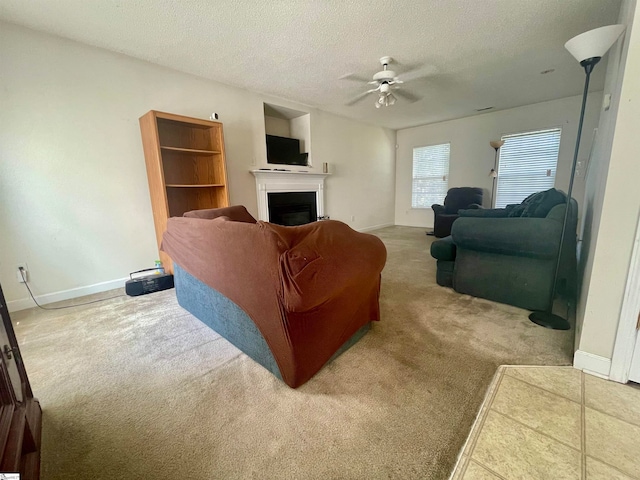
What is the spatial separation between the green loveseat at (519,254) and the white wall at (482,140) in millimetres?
3304

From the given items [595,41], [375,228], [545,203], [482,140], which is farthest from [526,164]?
[595,41]

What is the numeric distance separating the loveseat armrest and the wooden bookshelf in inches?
105

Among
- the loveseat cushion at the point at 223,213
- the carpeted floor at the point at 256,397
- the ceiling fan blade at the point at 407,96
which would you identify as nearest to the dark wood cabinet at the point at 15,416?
the carpeted floor at the point at 256,397

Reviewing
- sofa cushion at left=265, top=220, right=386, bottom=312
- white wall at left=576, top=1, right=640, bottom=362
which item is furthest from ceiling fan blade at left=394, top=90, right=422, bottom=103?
sofa cushion at left=265, top=220, right=386, bottom=312

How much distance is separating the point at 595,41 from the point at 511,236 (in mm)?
1224

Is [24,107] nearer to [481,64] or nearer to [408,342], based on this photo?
[408,342]

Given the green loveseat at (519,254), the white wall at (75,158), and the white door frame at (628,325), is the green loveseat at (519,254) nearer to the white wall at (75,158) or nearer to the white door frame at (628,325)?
the white door frame at (628,325)

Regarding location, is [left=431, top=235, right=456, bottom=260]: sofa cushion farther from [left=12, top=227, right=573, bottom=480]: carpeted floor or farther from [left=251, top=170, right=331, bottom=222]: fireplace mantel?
[left=251, top=170, right=331, bottom=222]: fireplace mantel

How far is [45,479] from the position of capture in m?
Answer: 0.89

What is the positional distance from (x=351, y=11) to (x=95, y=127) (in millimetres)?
2674

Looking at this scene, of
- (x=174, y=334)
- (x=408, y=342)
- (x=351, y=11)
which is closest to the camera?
(x=408, y=342)

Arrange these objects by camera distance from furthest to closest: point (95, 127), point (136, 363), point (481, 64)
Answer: point (481, 64), point (95, 127), point (136, 363)

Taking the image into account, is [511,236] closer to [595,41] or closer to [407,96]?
[595,41]

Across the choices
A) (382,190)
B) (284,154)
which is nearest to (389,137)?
(382,190)
